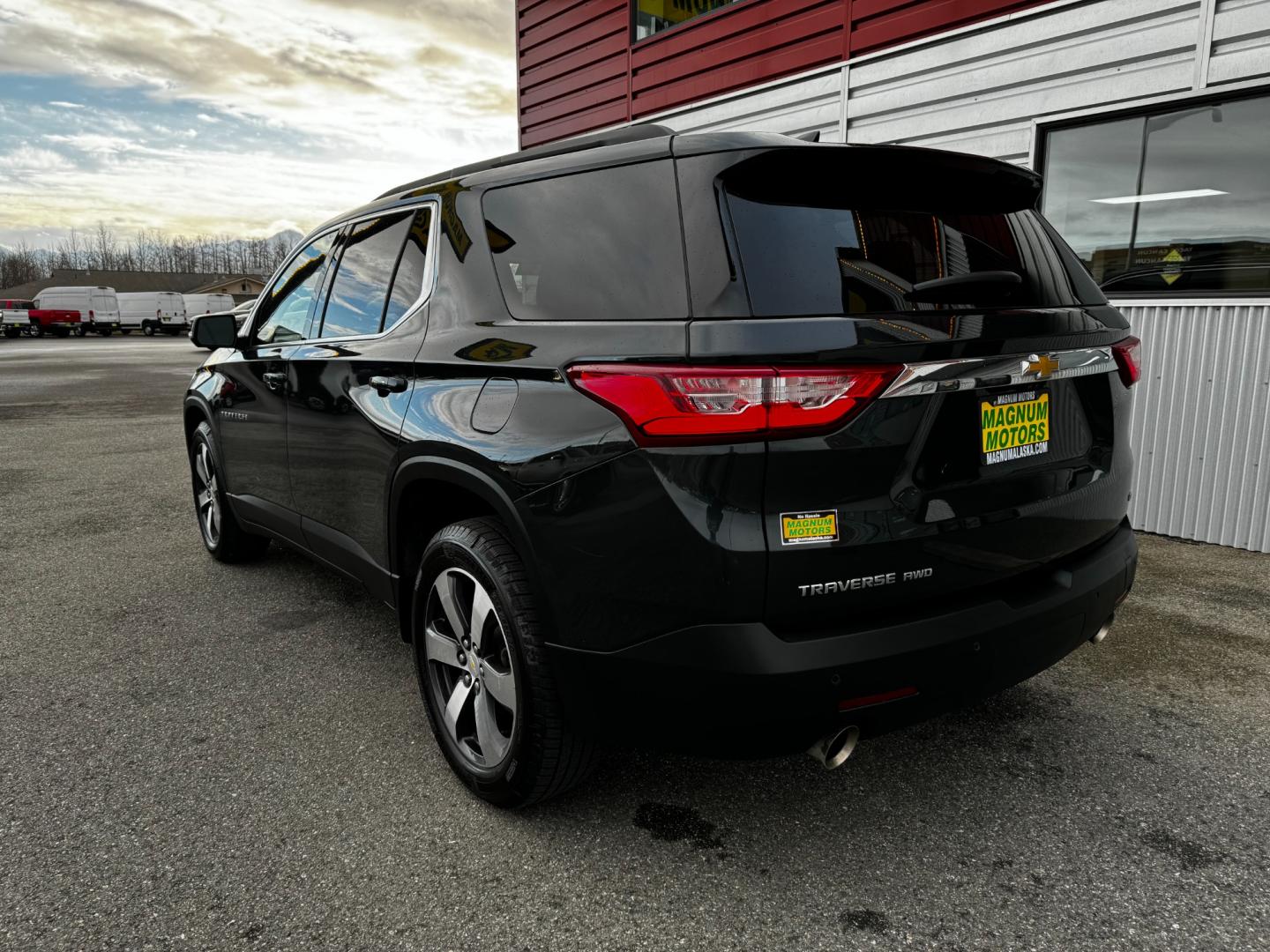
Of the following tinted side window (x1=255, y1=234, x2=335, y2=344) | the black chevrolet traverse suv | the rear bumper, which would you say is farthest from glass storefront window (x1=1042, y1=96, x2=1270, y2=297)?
tinted side window (x1=255, y1=234, x2=335, y2=344)

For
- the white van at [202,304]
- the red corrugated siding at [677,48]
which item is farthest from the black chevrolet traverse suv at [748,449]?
the white van at [202,304]

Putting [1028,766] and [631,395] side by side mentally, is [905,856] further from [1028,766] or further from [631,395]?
[631,395]

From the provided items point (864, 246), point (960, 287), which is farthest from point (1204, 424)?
point (864, 246)

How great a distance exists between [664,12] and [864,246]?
7.95m

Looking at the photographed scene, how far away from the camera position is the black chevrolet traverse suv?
74.0 inches

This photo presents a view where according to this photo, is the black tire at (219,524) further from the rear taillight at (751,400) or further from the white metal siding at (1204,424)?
the white metal siding at (1204,424)

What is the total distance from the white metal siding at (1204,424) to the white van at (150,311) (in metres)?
54.3

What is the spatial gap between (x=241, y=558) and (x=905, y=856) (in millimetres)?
4038

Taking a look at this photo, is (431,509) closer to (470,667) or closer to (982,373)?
(470,667)

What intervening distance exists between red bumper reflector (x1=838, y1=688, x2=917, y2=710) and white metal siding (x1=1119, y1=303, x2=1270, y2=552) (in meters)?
4.36

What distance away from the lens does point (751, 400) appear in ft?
6.08

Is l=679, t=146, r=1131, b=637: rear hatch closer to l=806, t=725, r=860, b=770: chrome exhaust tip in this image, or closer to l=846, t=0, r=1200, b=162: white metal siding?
l=806, t=725, r=860, b=770: chrome exhaust tip

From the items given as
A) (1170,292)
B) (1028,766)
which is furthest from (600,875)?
(1170,292)

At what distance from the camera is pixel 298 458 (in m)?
3.65
